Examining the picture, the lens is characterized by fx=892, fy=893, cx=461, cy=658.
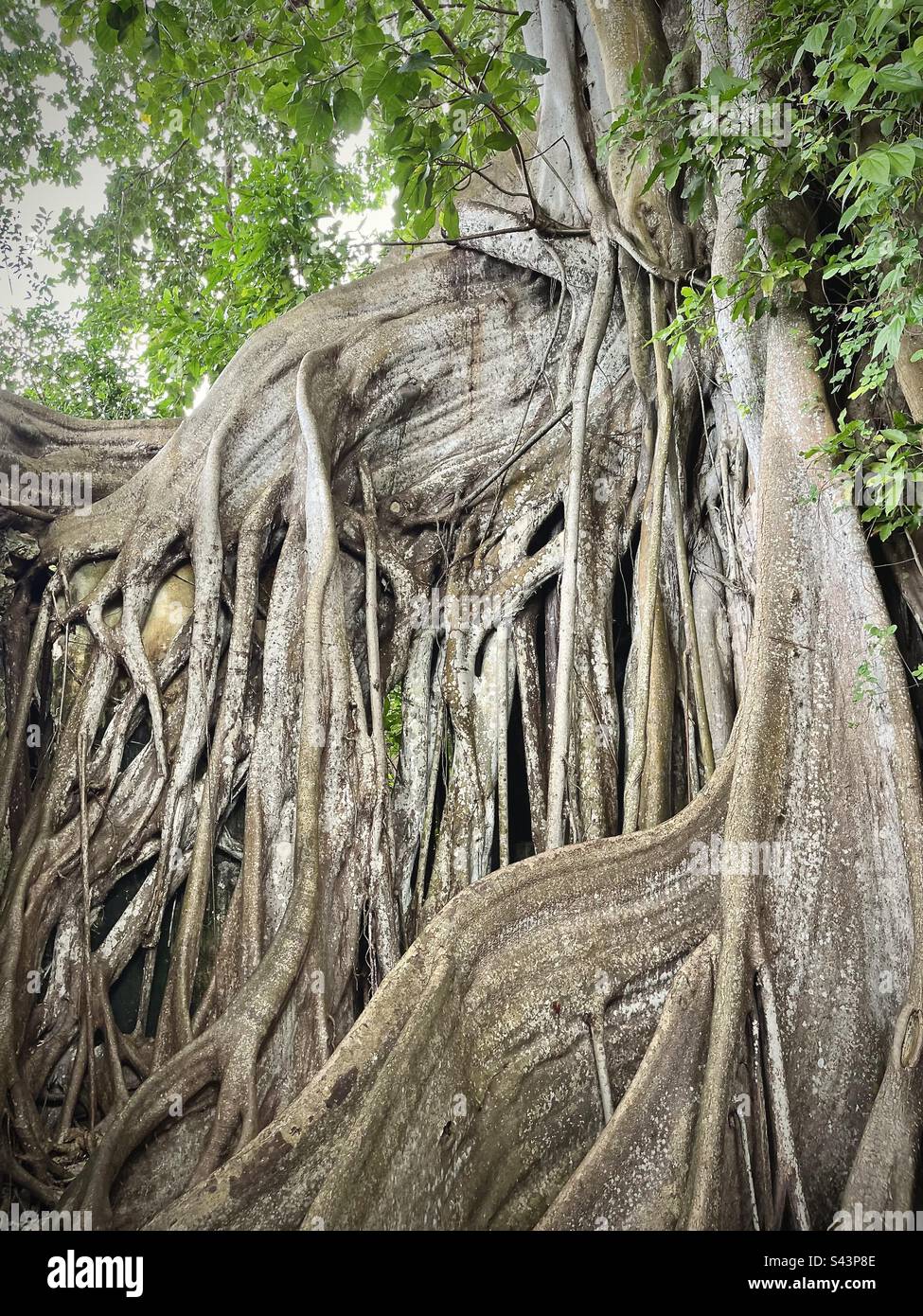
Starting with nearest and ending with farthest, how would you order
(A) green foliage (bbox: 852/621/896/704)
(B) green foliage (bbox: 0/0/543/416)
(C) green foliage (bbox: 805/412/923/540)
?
(C) green foliage (bbox: 805/412/923/540), (A) green foliage (bbox: 852/621/896/704), (B) green foliage (bbox: 0/0/543/416)

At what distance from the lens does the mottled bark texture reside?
84.8 inches

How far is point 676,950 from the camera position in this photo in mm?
2469

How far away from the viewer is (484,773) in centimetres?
359

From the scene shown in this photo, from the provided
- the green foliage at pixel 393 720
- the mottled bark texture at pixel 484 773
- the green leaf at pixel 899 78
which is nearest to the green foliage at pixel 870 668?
the mottled bark texture at pixel 484 773

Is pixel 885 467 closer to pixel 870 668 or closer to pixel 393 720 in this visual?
pixel 870 668

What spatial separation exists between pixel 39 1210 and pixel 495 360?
153 inches

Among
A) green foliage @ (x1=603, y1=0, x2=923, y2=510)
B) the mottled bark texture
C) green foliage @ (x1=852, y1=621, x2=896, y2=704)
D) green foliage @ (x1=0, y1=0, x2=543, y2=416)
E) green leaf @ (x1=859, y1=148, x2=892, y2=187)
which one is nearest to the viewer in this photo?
green leaf @ (x1=859, y1=148, x2=892, y2=187)

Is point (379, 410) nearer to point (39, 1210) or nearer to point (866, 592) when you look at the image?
point (866, 592)

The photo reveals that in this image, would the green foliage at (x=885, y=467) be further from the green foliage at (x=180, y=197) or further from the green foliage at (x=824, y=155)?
the green foliage at (x=180, y=197)

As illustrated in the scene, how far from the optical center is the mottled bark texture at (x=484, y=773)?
2154 mm

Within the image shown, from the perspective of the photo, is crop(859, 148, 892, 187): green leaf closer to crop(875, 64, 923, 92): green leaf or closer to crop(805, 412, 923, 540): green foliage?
crop(875, 64, 923, 92): green leaf

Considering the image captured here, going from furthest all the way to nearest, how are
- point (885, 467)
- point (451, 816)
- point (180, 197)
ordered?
1. point (180, 197)
2. point (451, 816)
3. point (885, 467)

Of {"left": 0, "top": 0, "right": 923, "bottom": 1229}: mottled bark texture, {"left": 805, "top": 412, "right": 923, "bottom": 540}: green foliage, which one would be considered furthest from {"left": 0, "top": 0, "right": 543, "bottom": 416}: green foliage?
{"left": 805, "top": 412, "right": 923, "bottom": 540}: green foliage

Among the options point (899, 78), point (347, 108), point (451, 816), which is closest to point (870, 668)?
point (899, 78)
